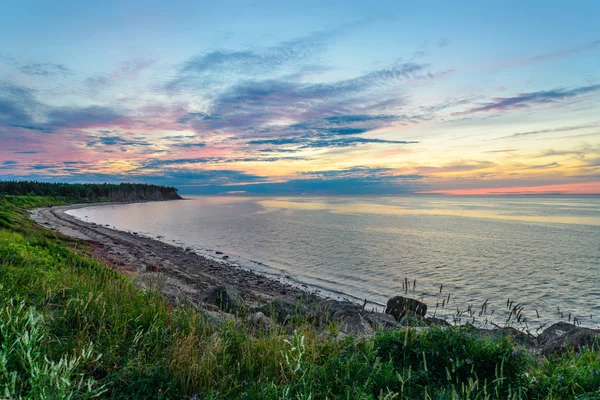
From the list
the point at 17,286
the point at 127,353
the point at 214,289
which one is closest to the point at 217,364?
the point at 127,353

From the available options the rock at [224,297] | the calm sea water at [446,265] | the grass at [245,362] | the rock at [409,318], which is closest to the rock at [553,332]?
the calm sea water at [446,265]

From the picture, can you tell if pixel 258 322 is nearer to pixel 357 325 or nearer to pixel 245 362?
pixel 357 325

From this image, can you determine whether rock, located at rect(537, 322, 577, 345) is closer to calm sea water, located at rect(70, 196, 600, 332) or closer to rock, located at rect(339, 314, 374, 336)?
calm sea water, located at rect(70, 196, 600, 332)

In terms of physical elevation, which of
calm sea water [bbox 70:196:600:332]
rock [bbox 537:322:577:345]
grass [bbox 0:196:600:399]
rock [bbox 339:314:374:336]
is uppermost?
grass [bbox 0:196:600:399]

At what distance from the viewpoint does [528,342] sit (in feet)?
36.4

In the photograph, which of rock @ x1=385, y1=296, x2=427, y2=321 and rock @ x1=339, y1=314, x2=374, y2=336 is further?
rock @ x1=385, y1=296, x2=427, y2=321

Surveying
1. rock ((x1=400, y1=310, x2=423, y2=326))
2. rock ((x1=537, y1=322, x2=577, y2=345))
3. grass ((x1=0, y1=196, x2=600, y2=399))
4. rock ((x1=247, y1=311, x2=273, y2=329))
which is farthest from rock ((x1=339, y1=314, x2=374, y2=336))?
rock ((x1=537, y1=322, x2=577, y2=345))

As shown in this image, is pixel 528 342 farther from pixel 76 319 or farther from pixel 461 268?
pixel 461 268

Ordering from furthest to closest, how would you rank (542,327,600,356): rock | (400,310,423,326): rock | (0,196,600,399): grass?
(542,327,600,356): rock, (400,310,423,326): rock, (0,196,600,399): grass

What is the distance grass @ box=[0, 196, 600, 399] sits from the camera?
4215 millimetres

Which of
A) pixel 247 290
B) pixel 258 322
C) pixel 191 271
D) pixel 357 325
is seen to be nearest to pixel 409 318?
pixel 357 325

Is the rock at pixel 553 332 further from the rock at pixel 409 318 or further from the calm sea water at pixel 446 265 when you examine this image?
the rock at pixel 409 318

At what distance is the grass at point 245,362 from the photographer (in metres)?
4.21

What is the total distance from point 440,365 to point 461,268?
28.0 meters
